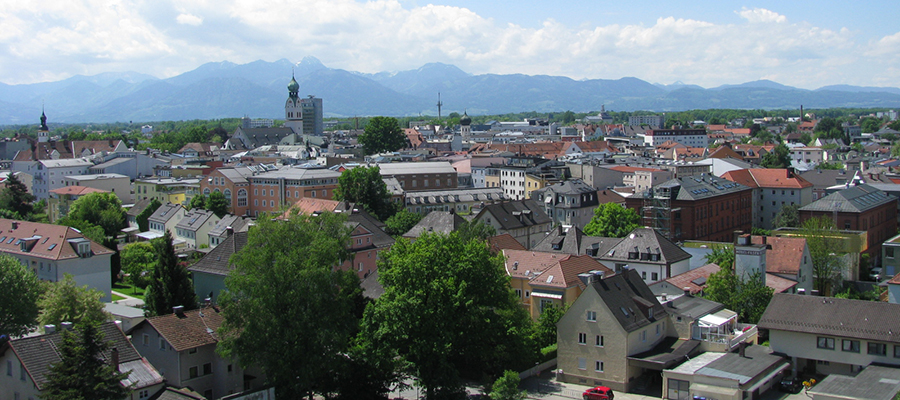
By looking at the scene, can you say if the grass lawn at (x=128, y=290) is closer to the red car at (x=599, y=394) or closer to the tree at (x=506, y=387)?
the tree at (x=506, y=387)

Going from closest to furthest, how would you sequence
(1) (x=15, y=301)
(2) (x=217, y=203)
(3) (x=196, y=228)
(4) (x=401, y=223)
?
(1) (x=15, y=301), (4) (x=401, y=223), (3) (x=196, y=228), (2) (x=217, y=203)

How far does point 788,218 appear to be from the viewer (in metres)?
75.5

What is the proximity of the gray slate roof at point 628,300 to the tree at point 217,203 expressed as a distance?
5610 centimetres

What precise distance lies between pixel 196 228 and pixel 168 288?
105ft

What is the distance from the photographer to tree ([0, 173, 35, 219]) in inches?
3617

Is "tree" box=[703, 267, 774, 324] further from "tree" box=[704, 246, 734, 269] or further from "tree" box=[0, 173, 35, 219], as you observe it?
"tree" box=[0, 173, 35, 219]

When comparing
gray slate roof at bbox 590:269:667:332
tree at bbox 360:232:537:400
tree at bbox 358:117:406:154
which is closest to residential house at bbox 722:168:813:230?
gray slate roof at bbox 590:269:667:332

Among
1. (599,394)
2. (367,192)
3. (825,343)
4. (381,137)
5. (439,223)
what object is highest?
(381,137)

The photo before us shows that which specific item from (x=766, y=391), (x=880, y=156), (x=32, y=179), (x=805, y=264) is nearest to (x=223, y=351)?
(x=766, y=391)

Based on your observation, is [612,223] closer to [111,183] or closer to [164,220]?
[164,220]

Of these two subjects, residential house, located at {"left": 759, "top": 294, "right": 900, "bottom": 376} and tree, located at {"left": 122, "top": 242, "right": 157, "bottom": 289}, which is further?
tree, located at {"left": 122, "top": 242, "right": 157, "bottom": 289}

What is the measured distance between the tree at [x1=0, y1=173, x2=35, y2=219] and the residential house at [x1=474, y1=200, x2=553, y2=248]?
57.8 meters

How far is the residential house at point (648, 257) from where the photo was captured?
49094 millimetres

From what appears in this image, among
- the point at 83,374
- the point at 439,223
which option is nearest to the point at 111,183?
the point at 439,223
